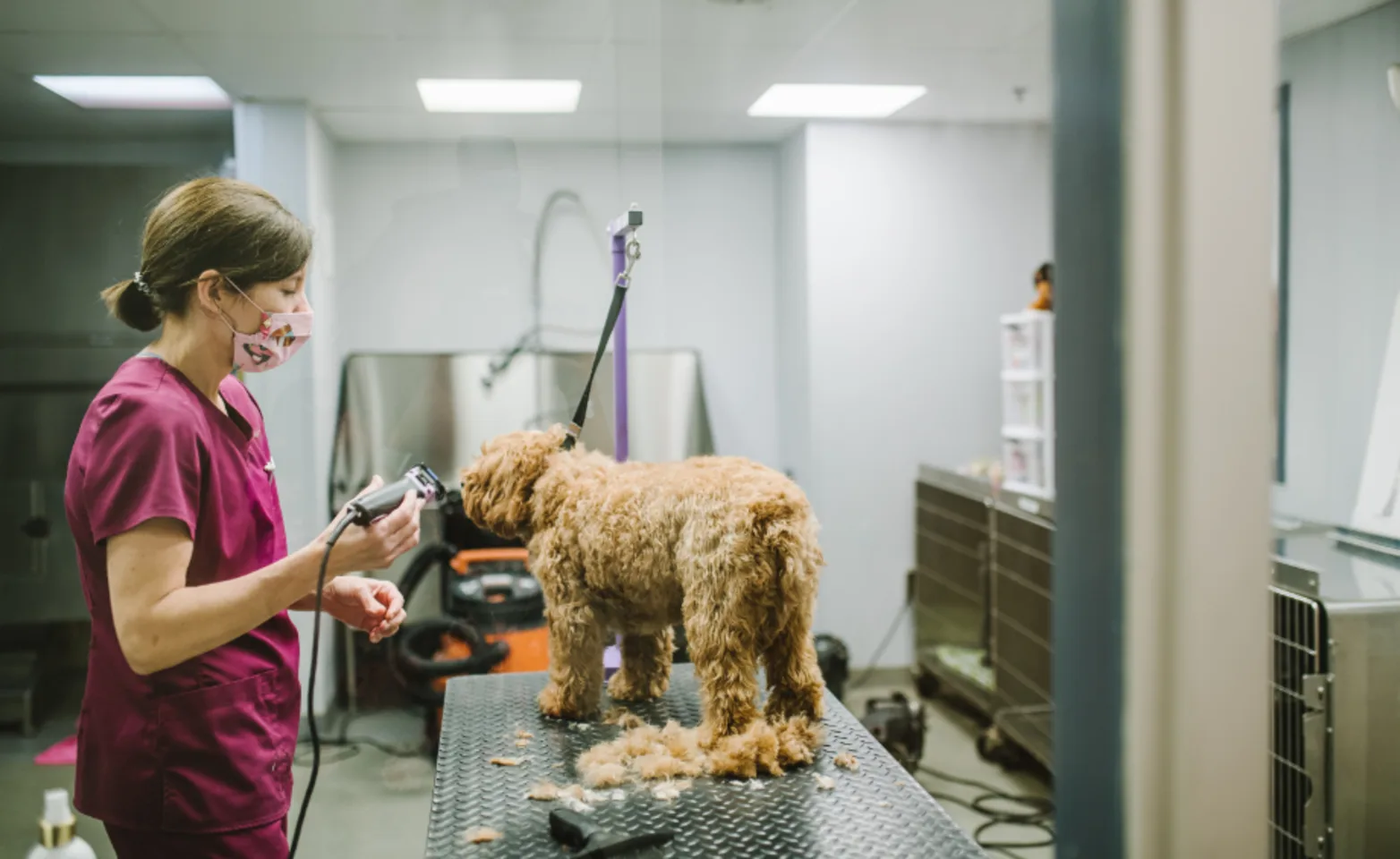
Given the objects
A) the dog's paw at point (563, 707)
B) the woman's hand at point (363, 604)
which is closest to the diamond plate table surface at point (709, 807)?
the dog's paw at point (563, 707)

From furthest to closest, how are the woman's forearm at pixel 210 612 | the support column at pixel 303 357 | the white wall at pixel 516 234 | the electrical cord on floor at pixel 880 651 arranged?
1. the electrical cord on floor at pixel 880 651
2. the white wall at pixel 516 234
3. the support column at pixel 303 357
4. the woman's forearm at pixel 210 612

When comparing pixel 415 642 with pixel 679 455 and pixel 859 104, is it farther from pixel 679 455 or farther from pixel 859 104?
pixel 859 104

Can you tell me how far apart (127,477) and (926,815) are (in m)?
0.93

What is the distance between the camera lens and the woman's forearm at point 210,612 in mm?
988

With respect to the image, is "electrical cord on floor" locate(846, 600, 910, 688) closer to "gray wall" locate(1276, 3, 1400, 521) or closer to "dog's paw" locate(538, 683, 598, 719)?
"gray wall" locate(1276, 3, 1400, 521)

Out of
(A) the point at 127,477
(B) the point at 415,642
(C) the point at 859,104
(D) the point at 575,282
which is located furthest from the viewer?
(C) the point at 859,104

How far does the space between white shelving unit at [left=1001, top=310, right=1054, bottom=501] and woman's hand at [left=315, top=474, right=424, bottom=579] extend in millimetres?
2264

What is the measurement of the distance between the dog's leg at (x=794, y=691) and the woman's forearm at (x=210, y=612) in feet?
1.82

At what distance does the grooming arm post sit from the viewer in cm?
147

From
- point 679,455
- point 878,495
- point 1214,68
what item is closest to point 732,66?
point 679,455

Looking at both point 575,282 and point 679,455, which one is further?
point 679,455

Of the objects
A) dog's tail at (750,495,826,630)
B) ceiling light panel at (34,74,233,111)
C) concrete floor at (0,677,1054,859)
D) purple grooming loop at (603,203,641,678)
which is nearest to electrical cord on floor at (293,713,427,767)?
concrete floor at (0,677,1054,859)

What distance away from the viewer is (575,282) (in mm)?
2473

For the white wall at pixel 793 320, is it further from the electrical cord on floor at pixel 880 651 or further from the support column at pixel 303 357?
the support column at pixel 303 357
